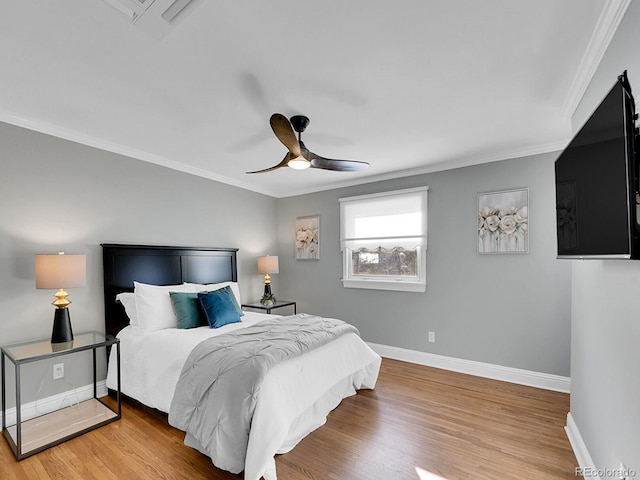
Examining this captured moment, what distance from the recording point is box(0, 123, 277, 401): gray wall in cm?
249

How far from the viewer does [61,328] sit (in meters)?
2.47

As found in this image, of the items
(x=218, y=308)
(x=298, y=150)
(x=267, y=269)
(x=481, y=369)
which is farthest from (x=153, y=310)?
(x=481, y=369)

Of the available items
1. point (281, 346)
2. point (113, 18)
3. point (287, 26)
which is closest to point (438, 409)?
point (281, 346)

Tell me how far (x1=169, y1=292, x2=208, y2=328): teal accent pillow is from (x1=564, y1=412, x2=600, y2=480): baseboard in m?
3.05

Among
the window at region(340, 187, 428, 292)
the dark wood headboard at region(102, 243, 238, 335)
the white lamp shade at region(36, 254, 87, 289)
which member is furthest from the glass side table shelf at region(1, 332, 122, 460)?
the window at region(340, 187, 428, 292)

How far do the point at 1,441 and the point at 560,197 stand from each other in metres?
4.21

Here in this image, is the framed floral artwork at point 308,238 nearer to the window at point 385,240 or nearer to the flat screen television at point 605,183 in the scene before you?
the window at point 385,240

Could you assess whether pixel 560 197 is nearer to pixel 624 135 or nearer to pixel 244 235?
pixel 624 135

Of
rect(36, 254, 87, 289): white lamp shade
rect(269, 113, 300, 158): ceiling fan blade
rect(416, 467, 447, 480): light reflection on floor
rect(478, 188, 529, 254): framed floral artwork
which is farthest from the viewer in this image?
rect(478, 188, 529, 254): framed floral artwork

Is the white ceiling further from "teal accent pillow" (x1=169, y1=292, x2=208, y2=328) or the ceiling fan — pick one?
"teal accent pillow" (x1=169, y1=292, x2=208, y2=328)

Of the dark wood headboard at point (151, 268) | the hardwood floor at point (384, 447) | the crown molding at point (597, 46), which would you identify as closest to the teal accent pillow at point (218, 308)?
the dark wood headboard at point (151, 268)

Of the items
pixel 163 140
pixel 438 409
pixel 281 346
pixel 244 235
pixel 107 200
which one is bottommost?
pixel 438 409

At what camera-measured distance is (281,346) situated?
2.23m

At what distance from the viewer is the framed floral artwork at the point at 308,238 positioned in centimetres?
482
